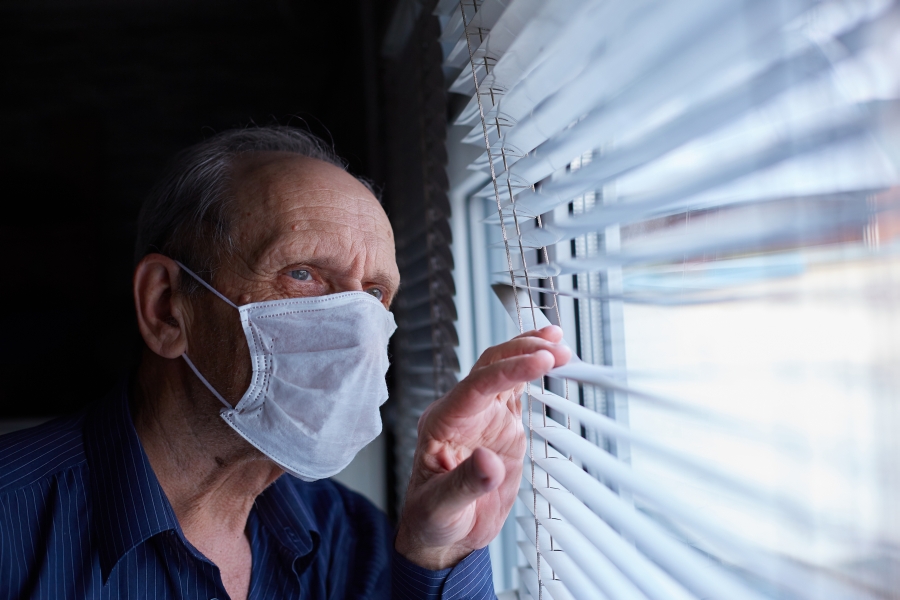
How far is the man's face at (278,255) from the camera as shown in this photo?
3.74ft

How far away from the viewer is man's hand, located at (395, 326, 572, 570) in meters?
0.75

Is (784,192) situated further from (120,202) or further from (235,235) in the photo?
(120,202)

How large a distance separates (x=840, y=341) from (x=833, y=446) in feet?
0.28

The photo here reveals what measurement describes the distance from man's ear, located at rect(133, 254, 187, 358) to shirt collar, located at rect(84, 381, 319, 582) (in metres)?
0.15

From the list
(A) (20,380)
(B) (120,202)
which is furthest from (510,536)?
(B) (120,202)

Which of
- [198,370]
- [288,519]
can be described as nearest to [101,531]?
[198,370]

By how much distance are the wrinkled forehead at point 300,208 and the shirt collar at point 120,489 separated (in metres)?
0.44

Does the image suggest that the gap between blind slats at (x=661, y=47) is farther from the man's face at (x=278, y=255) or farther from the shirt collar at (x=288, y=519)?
the shirt collar at (x=288, y=519)

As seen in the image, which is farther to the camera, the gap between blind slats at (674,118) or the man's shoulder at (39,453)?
the man's shoulder at (39,453)

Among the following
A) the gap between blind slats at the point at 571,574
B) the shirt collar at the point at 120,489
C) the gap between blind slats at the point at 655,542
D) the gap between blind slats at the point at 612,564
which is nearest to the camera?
the gap between blind slats at the point at 655,542

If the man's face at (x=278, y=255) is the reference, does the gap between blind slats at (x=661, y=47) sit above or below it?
above

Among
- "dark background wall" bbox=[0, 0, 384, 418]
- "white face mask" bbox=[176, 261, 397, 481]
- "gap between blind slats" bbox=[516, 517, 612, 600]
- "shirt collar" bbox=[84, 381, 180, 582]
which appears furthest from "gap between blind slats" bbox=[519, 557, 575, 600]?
"dark background wall" bbox=[0, 0, 384, 418]

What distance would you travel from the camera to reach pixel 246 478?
4.31 ft

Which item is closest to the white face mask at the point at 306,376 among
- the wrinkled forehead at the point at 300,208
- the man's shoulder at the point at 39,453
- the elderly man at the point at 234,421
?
the elderly man at the point at 234,421
